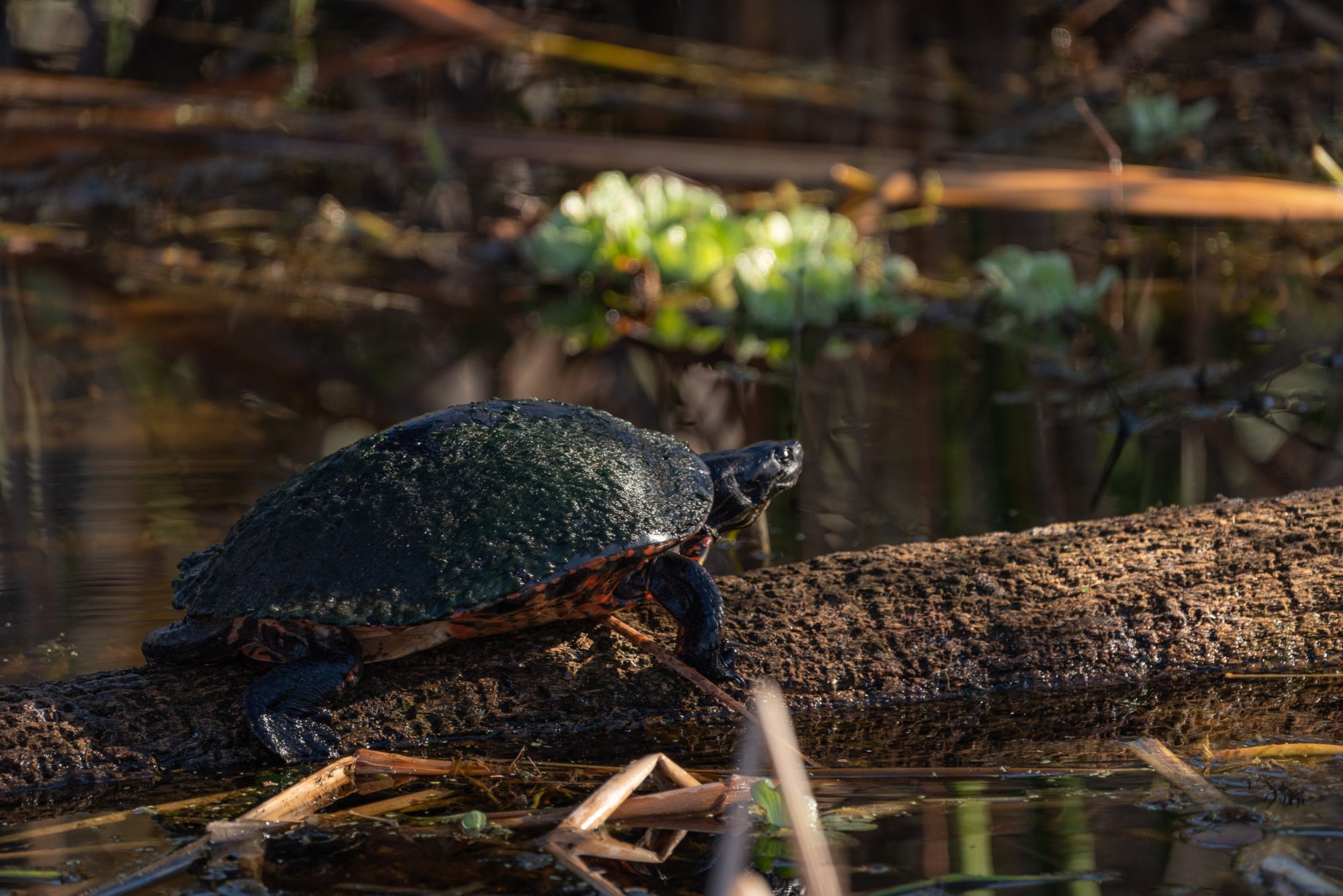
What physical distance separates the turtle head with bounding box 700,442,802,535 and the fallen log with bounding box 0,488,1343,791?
0.17 metres

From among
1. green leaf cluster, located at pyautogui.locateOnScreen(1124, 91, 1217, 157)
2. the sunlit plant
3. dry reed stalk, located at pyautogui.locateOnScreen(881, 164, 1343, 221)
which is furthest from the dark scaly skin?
green leaf cluster, located at pyautogui.locateOnScreen(1124, 91, 1217, 157)

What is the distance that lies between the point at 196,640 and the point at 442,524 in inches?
19.0

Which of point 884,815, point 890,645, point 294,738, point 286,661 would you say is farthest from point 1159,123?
point 294,738

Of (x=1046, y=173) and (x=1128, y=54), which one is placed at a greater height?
(x=1128, y=54)

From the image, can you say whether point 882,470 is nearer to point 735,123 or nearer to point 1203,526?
point 1203,526

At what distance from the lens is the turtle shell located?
2420mm

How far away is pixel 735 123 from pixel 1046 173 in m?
3.17

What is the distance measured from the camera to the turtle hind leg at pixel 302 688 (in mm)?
2387

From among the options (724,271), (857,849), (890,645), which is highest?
(724,271)

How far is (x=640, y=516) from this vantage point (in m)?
2.64

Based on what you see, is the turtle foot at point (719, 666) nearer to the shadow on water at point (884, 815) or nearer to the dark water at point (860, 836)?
the shadow on water at point (884, 815)

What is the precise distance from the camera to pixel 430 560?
246cm

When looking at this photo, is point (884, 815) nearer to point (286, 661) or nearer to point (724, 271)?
point (286, 661)

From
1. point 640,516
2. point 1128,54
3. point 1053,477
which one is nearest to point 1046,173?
point 1053,477
